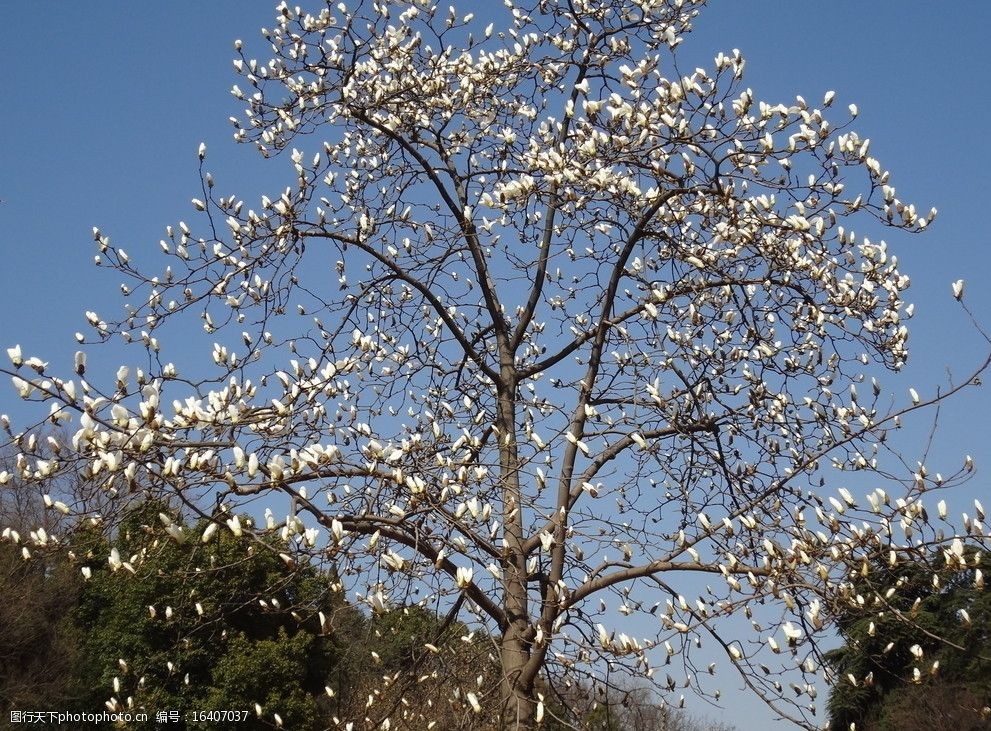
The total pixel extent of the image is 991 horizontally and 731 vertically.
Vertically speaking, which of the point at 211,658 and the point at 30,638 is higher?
the point at 30,638

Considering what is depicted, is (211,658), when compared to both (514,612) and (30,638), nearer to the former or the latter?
(30,638)

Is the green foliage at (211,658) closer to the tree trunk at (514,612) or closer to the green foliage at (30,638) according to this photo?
the green foliage at (30,638)

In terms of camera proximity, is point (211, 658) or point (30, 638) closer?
point (211, 658)

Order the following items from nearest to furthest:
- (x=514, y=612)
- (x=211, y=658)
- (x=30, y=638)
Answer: (x=514, y=612) < (x=211, y=658) < (x=30, y=638)

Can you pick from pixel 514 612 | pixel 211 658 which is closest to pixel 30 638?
pixel 211 658

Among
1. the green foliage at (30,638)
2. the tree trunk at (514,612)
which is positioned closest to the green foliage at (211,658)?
the green foliage at (30,638)

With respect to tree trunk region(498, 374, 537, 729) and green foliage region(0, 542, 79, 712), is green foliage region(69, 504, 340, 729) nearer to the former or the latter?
green foliage region(0, 542, 79, 712)

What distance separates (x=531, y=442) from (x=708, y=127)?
1777 millimetres

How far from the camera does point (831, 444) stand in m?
4.85

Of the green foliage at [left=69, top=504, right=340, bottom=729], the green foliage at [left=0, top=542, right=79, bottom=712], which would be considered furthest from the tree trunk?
the green foliage at [left=0, top=542, right=79, bottom=712]

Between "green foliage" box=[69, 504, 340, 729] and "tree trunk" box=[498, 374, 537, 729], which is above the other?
"green foliage" box=[69, 504, 340, 729]

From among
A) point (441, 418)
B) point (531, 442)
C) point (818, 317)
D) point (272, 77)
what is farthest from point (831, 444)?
point (272, 77)

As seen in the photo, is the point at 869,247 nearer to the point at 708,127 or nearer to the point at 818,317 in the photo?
the point at 818,317

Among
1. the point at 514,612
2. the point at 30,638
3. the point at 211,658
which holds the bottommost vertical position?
the point at 514,612
